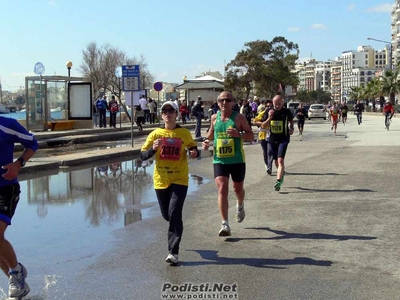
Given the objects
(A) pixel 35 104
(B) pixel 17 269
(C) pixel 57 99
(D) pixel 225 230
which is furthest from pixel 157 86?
(B) pixel 17 269

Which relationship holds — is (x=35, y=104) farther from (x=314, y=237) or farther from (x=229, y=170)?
(x=314, y=237)

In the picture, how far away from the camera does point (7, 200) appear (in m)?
5.33

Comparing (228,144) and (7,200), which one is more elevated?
(228,144)

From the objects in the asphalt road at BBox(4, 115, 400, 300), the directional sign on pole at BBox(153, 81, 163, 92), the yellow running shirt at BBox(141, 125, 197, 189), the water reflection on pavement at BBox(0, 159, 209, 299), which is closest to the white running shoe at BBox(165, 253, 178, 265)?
the asphalt road at BBox(4, 115, 400, 300)

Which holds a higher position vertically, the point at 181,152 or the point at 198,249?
the point at 181,152

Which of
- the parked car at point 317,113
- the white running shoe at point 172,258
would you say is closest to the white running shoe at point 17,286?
the white running shoe at point 172,258

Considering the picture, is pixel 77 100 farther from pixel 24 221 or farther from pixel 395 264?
pixel 395 264

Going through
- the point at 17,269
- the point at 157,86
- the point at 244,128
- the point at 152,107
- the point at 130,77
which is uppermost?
the point at 157,86

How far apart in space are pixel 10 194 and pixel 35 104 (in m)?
23.5

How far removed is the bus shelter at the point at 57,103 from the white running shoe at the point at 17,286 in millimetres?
23013

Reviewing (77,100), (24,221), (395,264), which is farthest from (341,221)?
(77,100)

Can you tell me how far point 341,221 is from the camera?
8.45 metres

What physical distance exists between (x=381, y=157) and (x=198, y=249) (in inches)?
435

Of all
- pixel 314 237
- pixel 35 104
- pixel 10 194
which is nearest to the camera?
pixel 10 194
